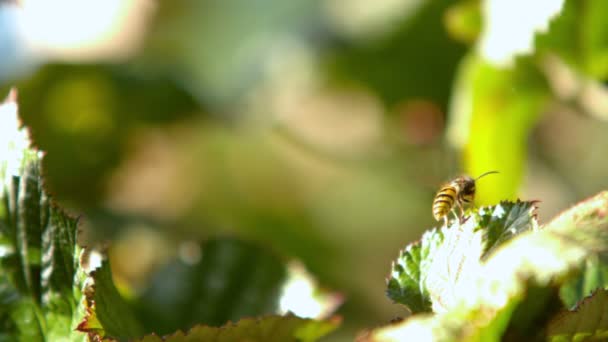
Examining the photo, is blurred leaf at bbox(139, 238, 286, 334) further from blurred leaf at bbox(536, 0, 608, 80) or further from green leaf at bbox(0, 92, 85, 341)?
blurred leaf at bbox(536, 0, 608, 80)

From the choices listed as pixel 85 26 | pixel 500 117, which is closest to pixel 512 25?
pixel 500 117

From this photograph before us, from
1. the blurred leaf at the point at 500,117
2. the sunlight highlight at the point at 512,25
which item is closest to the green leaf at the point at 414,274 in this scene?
the sunlight highlight at the point at 512,25

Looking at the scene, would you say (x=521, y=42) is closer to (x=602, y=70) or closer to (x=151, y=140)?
(x=602, y=70)

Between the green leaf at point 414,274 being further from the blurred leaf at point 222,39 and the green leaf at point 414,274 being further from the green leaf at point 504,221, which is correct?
the blurred leaf at point 222,39

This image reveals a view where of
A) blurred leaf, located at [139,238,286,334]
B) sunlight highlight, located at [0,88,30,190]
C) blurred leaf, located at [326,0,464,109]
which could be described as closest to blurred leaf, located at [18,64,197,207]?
blurred leaf, located at [326,0,464,109]

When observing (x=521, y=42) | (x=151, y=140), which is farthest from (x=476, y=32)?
(x=151, y=140)

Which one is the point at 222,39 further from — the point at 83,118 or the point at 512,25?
the point at 512,25
